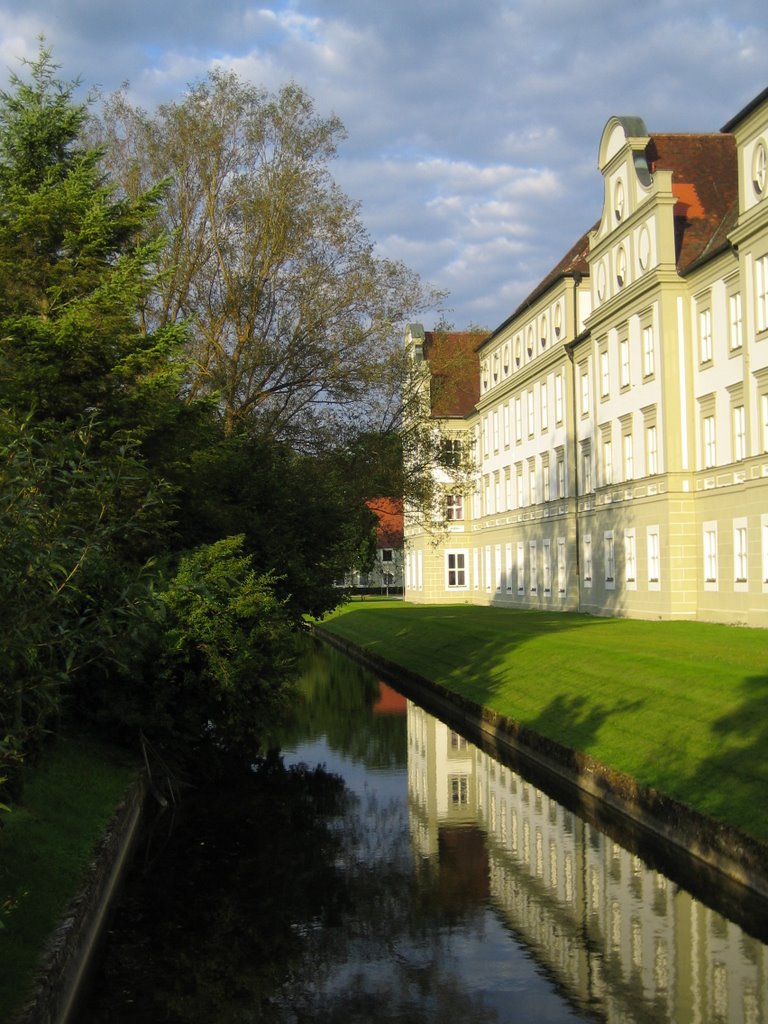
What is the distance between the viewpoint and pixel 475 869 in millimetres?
14070

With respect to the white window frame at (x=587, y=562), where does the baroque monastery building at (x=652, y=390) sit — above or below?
above

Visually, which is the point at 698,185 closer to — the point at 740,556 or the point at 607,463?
the point at 607,463

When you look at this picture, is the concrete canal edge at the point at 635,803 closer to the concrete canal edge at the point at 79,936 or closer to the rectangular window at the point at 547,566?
the concrete canal edge at the point at 79,936

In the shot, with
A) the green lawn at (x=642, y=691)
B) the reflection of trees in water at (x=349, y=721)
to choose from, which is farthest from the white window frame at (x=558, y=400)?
the reflection of trees in water at (x=349, y=721)

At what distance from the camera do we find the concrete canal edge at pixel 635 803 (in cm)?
1245

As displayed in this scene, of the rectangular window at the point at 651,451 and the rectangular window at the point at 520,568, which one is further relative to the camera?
the rectangular window at the point at 520,568

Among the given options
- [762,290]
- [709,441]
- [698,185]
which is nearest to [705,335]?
[709,441]

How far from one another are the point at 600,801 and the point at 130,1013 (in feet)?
29.6

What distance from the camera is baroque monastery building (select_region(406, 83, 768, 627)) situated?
33594 mm

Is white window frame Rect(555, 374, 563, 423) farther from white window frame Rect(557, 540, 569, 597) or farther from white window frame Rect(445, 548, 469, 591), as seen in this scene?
white window frame Rect(445, 548, 469, 591)

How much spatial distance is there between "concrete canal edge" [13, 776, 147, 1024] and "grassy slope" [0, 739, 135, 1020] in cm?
9

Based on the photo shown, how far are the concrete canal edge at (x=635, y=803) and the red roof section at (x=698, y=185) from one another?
63.5 feet

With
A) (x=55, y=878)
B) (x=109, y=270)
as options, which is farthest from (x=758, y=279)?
(x=55, y=878)

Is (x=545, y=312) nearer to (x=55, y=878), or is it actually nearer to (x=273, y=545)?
(x=273, y=545)
